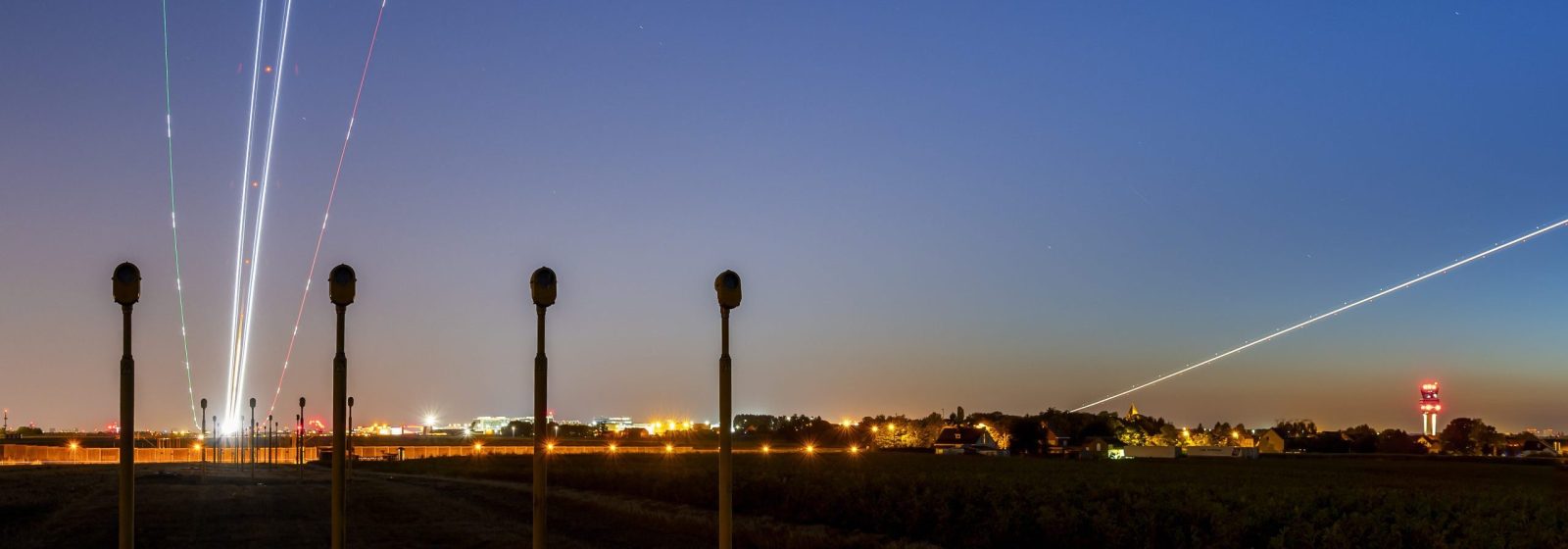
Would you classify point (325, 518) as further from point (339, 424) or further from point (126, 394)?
point (339, 424)

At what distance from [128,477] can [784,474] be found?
25724 millimetres

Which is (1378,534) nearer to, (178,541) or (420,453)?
(178,541)

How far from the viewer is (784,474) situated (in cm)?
3769

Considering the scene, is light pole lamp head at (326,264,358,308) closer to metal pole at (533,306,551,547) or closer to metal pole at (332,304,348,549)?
metal pole at (332,304,348,549)

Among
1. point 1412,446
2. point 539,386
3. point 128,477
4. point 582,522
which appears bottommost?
point 1412,446

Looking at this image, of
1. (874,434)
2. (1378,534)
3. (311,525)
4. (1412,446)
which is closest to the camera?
(1378,534)

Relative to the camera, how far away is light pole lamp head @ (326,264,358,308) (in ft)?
40.5

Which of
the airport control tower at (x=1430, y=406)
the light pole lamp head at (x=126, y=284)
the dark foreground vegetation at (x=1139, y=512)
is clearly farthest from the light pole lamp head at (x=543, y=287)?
the airport control tower at (x=1430, y=406)

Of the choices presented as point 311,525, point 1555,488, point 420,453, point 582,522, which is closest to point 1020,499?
point 582,522

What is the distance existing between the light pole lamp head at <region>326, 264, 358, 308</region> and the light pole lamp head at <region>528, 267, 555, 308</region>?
1864 mm

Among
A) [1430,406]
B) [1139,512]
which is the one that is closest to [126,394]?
[1139,512]

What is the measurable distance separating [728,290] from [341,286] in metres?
4.13

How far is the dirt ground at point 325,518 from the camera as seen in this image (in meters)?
24.6

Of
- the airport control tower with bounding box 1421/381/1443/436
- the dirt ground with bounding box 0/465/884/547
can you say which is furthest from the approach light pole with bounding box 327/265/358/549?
the airport control tower with bounding box 1421/381/1443/436
